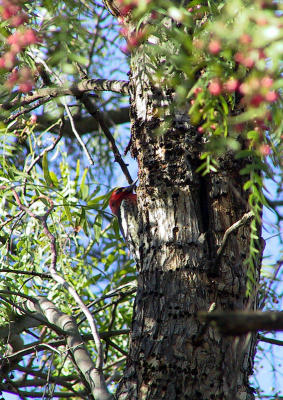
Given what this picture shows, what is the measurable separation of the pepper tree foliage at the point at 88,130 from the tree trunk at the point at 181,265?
9cm

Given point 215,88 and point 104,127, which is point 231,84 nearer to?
point 215,88

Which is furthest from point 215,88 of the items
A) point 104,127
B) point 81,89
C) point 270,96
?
point 104,127

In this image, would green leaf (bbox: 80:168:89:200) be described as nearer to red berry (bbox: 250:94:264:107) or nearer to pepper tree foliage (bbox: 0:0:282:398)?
pepper tree foliage (bbox: 0:0:282:398)

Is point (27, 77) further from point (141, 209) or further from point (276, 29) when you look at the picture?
point (141, 209)

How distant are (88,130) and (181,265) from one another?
122 inches

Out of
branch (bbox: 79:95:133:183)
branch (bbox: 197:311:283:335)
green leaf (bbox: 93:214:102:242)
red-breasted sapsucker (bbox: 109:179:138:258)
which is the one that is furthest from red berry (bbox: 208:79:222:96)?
red-breasted sapsucker (bbox: 109:179:138:258)

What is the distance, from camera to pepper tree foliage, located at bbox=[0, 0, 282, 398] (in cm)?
118

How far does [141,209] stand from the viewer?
2.26m

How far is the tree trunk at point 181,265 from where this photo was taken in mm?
1872

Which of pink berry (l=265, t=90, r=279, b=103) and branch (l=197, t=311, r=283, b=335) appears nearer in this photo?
branch (l=197, t=311, r=283, b=335)

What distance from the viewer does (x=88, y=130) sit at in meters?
4.92

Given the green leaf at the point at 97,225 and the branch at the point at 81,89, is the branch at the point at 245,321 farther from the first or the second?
the green leaf at the point at 97,225

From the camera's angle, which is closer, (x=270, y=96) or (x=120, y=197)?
(x=270, y=96)

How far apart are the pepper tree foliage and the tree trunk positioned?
0.09 m
